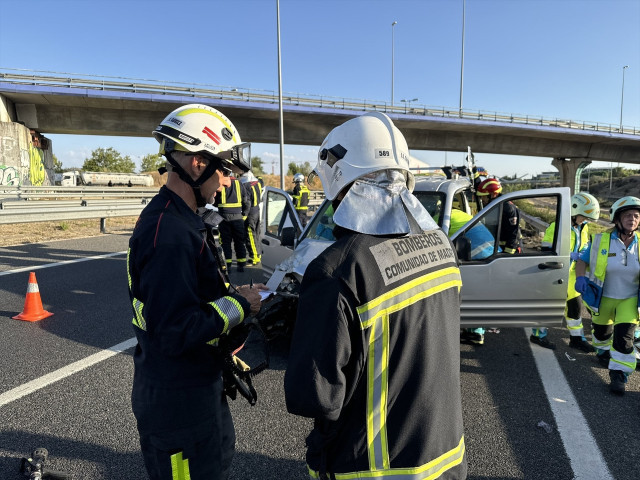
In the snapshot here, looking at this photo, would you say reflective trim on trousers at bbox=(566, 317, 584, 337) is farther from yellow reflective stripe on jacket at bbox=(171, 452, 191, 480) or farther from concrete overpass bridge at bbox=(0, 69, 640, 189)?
concrete overpass bridge at bbox=(0, 69, 640, 189)

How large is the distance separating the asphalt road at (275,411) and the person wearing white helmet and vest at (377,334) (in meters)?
1.54

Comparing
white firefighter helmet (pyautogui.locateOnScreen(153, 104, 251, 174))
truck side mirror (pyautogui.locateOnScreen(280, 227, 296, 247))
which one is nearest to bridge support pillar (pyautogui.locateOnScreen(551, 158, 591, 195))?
truck side mirror (pyautogui.locateOnScreen(280, 227, 296, 247))

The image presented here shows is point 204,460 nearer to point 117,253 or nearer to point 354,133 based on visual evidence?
point 354,133

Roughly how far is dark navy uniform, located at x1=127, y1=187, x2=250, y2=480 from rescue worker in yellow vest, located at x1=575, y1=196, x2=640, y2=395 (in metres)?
3.92

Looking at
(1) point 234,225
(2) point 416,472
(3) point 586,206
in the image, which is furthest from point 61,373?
(3) point 586,206

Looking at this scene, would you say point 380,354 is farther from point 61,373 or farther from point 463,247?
point 61,373

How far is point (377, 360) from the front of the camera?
1.23 metres

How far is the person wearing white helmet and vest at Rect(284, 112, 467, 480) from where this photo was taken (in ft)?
3.84

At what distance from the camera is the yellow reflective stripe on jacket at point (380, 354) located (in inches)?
46.8

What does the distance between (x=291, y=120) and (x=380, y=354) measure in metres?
29.3

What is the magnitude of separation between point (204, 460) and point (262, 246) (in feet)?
14.5

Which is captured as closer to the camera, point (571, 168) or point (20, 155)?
point (20, 155)

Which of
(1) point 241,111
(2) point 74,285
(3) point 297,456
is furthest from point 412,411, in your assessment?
(1) point 241,111

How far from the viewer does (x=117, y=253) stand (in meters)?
9.80
